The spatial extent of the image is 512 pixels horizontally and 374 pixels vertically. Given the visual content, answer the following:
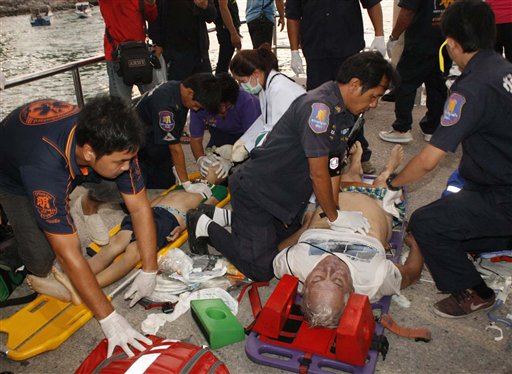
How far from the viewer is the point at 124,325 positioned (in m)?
2.31

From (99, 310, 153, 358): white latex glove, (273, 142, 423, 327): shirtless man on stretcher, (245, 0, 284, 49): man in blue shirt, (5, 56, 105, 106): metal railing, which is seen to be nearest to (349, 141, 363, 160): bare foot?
(273, 142, 423, 327): shirtless man on stretcher

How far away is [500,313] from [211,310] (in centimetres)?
164

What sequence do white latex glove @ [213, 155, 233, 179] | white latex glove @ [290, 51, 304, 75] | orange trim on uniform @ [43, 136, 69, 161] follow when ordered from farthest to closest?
white latex glove @ [290, 51, 304, 75] < white latex glove @ [213, 155, 233, 179] < orange trim on uniform @ [43, 136, 69, 161]

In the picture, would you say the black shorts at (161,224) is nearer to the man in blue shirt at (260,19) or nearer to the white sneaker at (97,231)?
the white sneaker at (97,231)

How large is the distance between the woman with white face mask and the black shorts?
0.89 meters

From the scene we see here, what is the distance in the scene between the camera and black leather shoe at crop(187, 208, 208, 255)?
3441 mm

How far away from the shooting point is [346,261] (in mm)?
2689

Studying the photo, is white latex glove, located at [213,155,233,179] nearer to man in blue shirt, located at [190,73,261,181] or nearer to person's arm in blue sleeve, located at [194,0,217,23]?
man in blue shirt, located at [190,73,261,181]

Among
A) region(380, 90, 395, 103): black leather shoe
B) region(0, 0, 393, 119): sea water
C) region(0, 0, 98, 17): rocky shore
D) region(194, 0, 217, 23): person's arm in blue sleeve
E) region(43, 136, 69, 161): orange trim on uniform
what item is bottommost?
region(0, 0, 98, 17): rocky shore

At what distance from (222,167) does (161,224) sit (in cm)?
108

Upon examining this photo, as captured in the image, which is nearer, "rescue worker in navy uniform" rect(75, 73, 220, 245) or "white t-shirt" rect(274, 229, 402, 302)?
"white t-shirt" rect(274, 229, 402, 302)

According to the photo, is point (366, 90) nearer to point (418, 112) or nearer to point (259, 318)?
point (259, 318)

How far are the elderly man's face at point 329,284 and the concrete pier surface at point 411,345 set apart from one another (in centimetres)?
41

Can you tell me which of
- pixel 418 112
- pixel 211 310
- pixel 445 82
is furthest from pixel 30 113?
pixel 418 112
